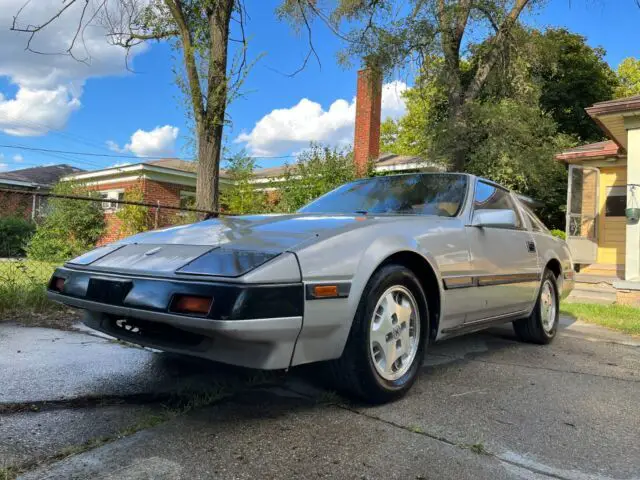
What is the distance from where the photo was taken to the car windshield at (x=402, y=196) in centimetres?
387

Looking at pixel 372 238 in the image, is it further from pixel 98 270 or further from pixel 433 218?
pixel 98 270

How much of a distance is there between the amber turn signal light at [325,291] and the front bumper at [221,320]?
3.5 inches

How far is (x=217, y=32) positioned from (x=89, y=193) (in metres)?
13.7

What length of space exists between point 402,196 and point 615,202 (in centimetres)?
1103

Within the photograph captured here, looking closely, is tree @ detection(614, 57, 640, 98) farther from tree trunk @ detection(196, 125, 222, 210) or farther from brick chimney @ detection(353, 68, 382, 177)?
tree trunk @ detection(196, 125, 222, 210)

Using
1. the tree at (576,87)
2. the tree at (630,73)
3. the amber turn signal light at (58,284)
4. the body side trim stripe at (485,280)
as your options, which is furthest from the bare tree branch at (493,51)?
the tree at (630,73)

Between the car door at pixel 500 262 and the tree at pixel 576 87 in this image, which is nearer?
the car door at pixel 500 262

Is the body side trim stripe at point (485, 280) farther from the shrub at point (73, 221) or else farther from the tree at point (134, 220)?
the shrub at point (73, 221)

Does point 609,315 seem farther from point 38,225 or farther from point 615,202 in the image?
point 38,225

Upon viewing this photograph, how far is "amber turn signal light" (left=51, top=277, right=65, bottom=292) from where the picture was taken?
3.00m

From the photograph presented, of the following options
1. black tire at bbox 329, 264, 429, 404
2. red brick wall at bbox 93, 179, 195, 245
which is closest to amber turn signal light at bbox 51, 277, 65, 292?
black tire at bbox 329, 264, 429, 404

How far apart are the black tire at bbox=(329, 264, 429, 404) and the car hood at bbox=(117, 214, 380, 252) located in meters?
0.34

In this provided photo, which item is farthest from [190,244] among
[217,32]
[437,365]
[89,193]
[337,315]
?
[89,193]

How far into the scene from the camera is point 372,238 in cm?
284
